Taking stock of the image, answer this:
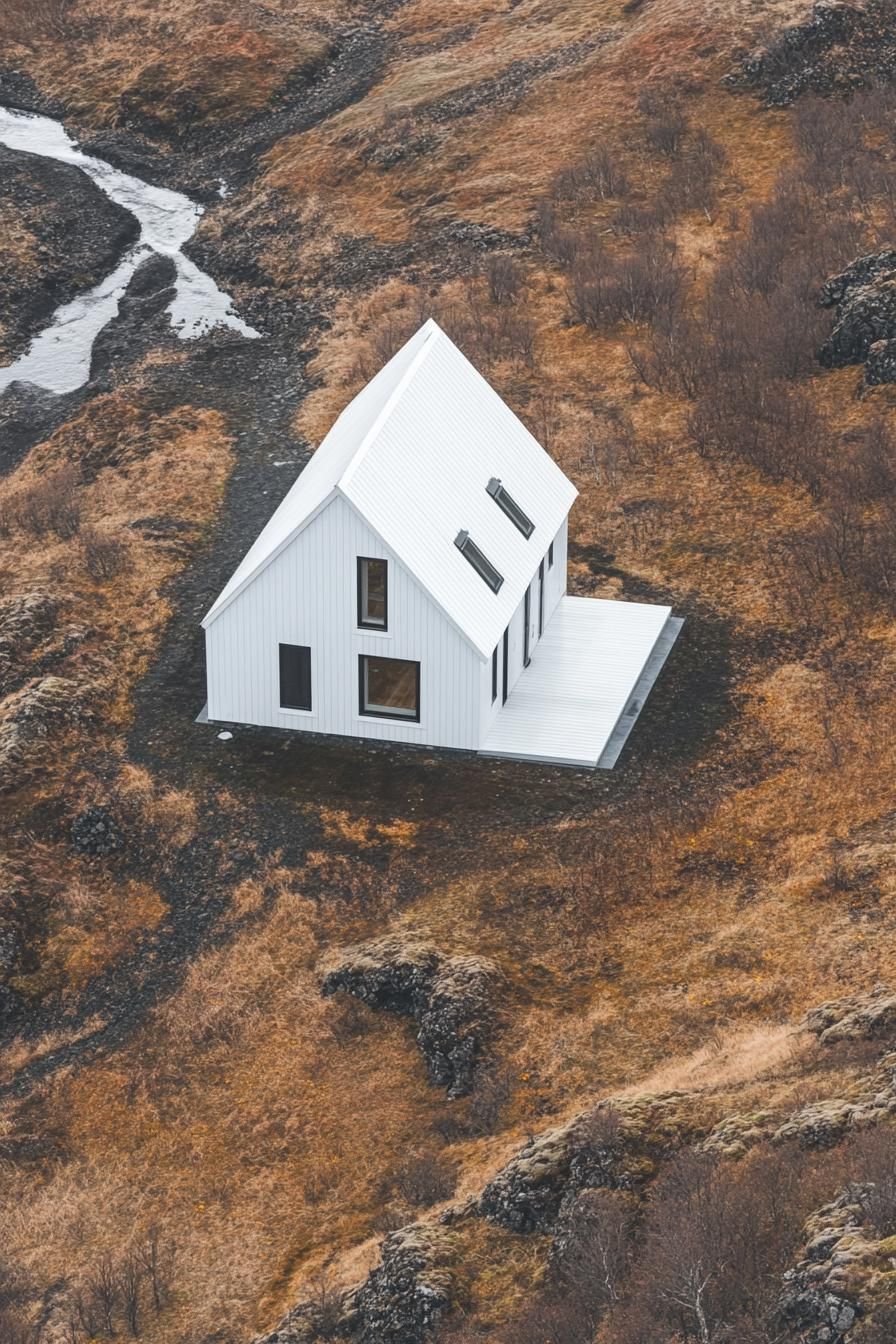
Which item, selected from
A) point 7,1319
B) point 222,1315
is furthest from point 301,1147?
point 7,1319

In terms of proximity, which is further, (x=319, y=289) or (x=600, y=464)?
(x=319, y=289)

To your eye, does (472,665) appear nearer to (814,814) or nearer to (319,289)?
(814,814)

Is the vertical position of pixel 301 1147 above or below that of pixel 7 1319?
below

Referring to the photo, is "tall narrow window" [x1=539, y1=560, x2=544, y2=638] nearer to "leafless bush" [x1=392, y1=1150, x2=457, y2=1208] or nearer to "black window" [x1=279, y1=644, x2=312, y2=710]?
"black window" [x1=279, y1=644, x2=312, y2=710]

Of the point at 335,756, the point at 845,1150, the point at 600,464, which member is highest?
the point at 845,1150

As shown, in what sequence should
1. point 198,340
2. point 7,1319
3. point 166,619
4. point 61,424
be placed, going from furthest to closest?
point 198,340 < point 61,424 < point 166,619 < point 7,1319

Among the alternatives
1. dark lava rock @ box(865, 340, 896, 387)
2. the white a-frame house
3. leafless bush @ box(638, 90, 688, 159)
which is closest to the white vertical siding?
the white a-frame house

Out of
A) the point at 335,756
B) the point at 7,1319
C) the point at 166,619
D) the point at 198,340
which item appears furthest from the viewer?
the point at 198,340
